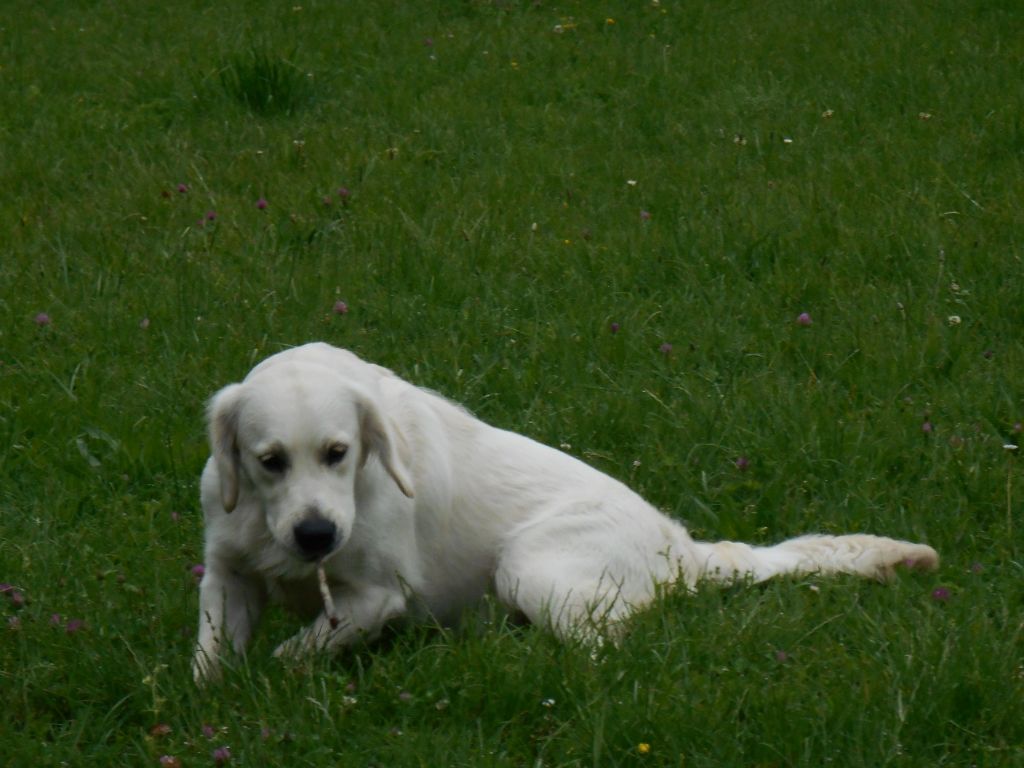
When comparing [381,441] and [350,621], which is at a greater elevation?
[381,441]

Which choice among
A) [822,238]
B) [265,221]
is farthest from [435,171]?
[822,238]

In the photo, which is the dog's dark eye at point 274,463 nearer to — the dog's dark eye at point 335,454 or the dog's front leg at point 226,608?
the dog's dark eye at point 335,454

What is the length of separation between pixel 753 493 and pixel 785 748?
154cm

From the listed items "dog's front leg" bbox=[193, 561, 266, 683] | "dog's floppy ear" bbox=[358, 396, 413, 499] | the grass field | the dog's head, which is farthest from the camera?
"dog's floppy ear" bbox=[358, 396, 413, 499]

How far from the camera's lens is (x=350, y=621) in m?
3.71

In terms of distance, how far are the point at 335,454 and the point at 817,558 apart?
1334 millimetres

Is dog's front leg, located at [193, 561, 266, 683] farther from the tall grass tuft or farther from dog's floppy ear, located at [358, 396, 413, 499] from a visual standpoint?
the tall grass tuft

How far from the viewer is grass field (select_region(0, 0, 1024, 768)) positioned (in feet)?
11.1

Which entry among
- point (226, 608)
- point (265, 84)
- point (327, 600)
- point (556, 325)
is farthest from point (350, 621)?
point (265, 84)

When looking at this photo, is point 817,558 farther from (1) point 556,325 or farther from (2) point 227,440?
(1) point 556,325

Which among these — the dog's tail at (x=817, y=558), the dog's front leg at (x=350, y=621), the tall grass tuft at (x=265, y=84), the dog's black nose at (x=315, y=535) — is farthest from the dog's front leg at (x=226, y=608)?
the tall grass tuft at (x=265, y=84)

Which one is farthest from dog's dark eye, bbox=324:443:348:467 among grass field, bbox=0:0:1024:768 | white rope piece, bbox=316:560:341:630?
grass field, bbox=0:0:1024:768

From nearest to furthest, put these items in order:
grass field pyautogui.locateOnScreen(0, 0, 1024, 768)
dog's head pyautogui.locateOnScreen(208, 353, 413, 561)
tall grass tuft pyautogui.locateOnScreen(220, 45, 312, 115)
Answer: grass field pyautogui.locateOnScreen(0, 0, 1024, 768) → dog's head pyautogui.locateOnScreen(208, 353, 413, 561) → tall grass tuft pyautogui.locateOnScreen(220, 45, 312, 115)

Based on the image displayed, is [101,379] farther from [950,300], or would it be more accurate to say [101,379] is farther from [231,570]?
[950,300]
